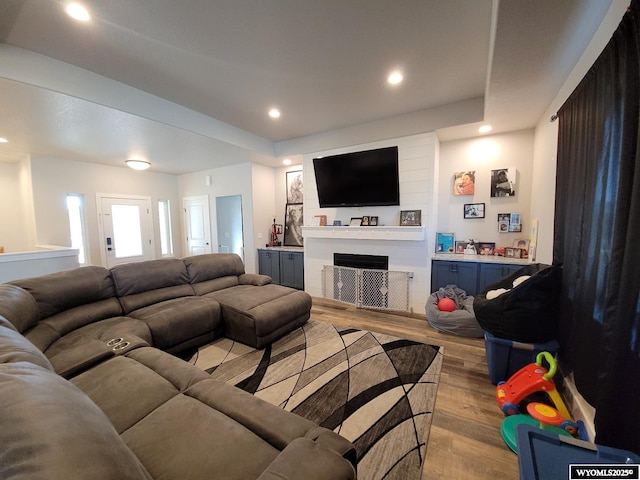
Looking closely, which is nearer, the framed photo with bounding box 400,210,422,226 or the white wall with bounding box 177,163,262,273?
the framed photo with bounding box 400,210,422,226

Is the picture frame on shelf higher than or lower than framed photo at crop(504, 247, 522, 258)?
higher

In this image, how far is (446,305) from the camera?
3.17m

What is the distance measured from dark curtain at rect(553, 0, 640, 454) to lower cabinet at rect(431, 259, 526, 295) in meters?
1.39

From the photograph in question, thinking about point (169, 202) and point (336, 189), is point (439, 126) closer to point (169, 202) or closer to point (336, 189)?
point (336, 189)

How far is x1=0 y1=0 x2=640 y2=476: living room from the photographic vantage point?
2.63 m

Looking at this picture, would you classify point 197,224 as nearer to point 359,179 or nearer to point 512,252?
point 359,179

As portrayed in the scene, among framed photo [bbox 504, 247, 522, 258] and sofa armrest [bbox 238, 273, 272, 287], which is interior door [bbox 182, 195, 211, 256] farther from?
framed photo [bbox 504, 247, 522, 258]

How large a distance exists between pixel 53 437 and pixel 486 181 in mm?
Result: 4484

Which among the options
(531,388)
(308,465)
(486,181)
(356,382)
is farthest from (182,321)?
(486,181)

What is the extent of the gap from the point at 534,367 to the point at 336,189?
3232 millimetres

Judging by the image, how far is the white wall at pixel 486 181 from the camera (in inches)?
136

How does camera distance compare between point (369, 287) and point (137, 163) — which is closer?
point (369, 287)

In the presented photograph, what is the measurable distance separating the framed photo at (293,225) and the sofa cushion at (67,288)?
317cm

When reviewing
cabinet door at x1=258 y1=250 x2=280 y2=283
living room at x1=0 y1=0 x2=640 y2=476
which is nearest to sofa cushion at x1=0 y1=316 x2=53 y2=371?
living room at x1=0 y1=0 x2=640 y2=476
